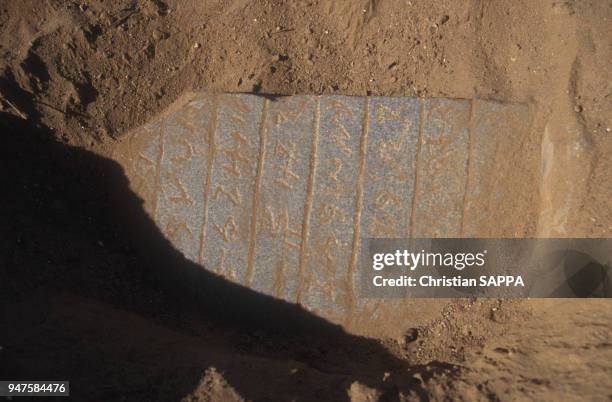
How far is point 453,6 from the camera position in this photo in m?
4.20

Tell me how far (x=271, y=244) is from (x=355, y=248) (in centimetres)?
68

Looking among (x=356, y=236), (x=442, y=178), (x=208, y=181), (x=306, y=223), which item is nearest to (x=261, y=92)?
(x=208, y=181)

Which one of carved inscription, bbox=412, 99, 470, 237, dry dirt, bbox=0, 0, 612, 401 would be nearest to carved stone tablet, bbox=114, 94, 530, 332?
carved inscription, bbox=412, 99, 470, 237

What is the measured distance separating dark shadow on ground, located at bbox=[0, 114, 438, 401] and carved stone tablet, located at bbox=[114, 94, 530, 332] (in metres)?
0.22

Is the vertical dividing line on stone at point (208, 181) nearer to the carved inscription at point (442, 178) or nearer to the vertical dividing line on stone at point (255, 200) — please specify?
the vertical dividing line on stone at point (255, 200)

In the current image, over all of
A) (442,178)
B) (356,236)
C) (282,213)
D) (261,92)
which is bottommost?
(356,236)

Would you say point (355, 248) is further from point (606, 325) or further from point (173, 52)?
point (173, 52)

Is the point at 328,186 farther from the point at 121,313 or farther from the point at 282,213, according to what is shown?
the point at 121,313

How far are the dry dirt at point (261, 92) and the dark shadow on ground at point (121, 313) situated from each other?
15 millimetres

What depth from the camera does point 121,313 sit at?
3881 mm

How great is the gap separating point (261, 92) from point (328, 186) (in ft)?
3.25

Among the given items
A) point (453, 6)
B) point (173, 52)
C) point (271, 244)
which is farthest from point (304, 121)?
point (453, 6)

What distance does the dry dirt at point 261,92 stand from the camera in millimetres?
3396

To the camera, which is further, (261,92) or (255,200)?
(261,92)
